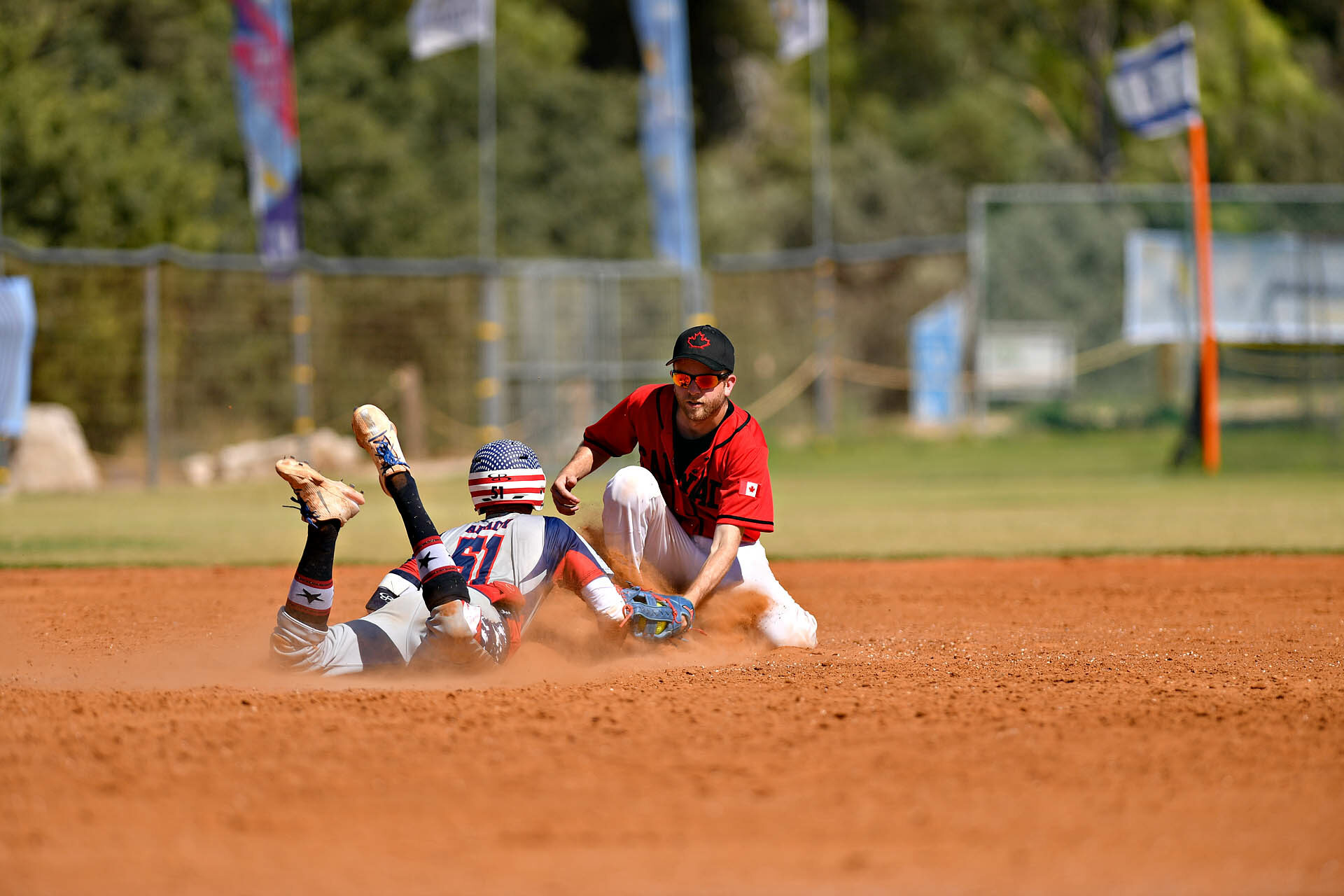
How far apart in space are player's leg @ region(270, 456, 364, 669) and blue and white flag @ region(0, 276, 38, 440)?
11.7 m

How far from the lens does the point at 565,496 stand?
19.5 feet

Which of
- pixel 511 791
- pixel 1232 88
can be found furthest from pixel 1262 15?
pixel 511 791

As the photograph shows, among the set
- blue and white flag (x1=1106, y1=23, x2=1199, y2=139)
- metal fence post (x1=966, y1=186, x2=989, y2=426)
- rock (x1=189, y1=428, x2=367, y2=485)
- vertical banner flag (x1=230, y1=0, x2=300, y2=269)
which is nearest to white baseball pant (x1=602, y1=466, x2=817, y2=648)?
rock (x1=189, y1=428, x2=367, y2=485)

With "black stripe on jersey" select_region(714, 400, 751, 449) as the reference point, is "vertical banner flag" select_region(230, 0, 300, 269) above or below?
above

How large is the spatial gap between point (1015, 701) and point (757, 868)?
6.45 ft

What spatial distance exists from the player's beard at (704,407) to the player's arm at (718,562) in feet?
1.54

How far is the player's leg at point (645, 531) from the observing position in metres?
6.06

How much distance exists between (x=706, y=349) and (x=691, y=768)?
2.31 metres

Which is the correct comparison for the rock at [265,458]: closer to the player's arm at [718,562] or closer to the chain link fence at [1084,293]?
the chain link fence at [1084,293]

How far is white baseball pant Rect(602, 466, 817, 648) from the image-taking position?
239 inches

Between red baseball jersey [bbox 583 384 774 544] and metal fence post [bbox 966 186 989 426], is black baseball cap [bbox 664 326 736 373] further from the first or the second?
metal fence post [bbox 966 186 989 426]

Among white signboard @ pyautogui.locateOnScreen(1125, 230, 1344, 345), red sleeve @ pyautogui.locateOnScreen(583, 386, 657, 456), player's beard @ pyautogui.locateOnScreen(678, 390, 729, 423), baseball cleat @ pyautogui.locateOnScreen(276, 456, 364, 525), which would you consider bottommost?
baseball cleat @ pyautogui.locateOnScreen(276, 456, 364, 525)

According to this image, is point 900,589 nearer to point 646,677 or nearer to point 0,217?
point 646,677

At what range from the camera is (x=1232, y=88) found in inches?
1426
